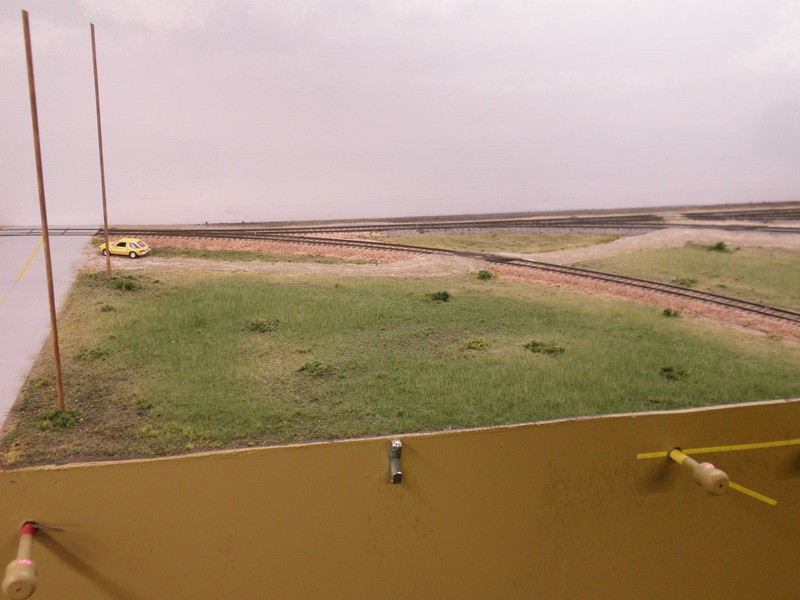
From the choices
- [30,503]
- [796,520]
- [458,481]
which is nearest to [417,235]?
[458,481]

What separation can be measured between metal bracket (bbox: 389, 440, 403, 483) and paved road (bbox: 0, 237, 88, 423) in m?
2.03

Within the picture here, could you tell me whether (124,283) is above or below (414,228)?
below

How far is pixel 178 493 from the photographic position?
10.8 feet

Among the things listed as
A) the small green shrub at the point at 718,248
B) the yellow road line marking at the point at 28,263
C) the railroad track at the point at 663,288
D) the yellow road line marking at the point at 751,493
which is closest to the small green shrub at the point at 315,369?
the yellow road line marking at the point at 28,263

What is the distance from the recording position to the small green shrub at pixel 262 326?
4.49 metres

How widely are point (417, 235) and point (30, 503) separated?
4940 millimetres

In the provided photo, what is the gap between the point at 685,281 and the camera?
20.9ft

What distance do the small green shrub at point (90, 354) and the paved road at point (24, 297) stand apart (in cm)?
24

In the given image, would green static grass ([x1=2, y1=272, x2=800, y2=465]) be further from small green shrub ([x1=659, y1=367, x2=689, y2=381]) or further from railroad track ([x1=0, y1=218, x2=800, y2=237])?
railroad track ([x1=0, y1=218, x2=800, y2=237])

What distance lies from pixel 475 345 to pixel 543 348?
487 mm

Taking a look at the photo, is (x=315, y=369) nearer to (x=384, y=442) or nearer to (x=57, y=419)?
(x=384, y=442)

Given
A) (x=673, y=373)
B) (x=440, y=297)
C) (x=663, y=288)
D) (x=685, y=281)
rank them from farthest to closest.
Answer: (x=685, y=281) < (x=663, y=288) < (x=440, y=297) < (x=673, y=373)

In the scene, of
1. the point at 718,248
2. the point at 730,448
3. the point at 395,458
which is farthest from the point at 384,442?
the point at 718,248

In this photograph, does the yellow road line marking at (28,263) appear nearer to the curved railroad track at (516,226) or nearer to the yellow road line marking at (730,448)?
the curved railroad track at (516,226)
